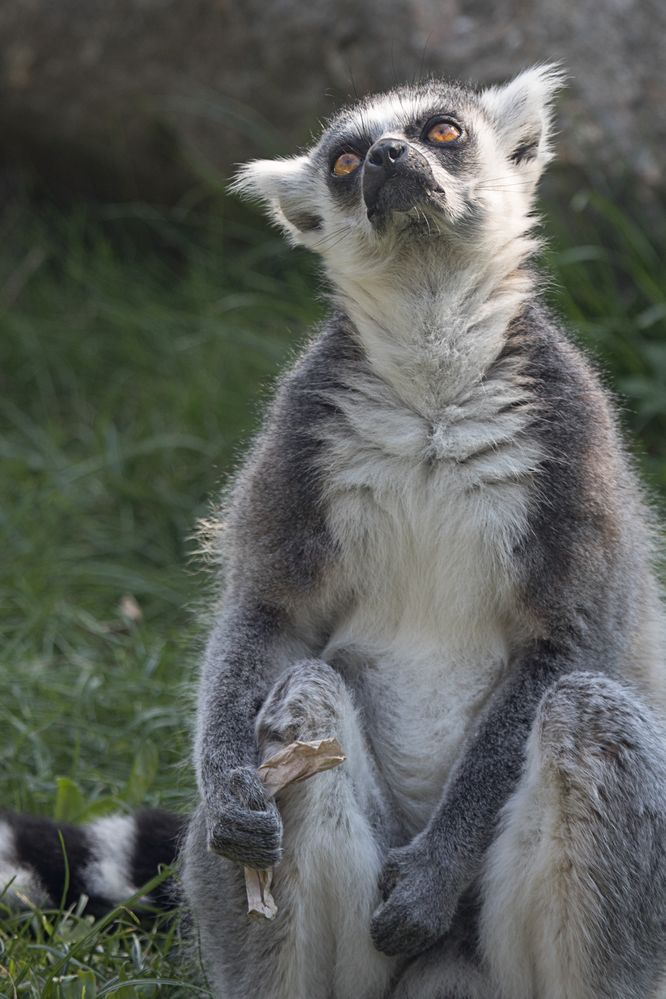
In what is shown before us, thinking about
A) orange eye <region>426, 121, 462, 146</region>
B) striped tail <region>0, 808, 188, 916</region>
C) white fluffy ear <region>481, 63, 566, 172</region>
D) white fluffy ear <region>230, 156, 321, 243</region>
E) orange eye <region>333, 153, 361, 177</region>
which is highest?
white fluffy ear <region>481, 63, 566, 172</region>

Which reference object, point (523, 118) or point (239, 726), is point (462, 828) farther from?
point (523, 118)

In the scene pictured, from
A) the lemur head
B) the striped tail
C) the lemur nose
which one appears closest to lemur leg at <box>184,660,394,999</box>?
the striped tail

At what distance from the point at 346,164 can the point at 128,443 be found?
10.4 feet

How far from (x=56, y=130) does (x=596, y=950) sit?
6.40m

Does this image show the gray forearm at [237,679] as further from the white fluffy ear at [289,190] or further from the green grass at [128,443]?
the white fluffy ear at [289,190]

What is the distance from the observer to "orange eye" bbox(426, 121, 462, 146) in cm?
418

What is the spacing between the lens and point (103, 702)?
553 centimetres

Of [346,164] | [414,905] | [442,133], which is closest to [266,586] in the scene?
[414,905]

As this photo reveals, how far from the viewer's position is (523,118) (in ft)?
14.7

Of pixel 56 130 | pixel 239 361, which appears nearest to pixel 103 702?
pixel 239 361

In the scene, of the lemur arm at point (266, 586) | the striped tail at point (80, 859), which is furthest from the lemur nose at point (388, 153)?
the striped tail at point (80, 859)

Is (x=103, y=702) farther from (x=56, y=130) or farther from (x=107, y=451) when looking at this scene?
(x=56, y=130)

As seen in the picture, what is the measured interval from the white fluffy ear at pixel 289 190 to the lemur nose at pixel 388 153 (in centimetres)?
56

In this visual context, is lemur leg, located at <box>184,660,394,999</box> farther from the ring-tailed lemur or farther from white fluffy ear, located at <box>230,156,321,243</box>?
white fluffy ear, located at <box>230,156,321,243</box>
